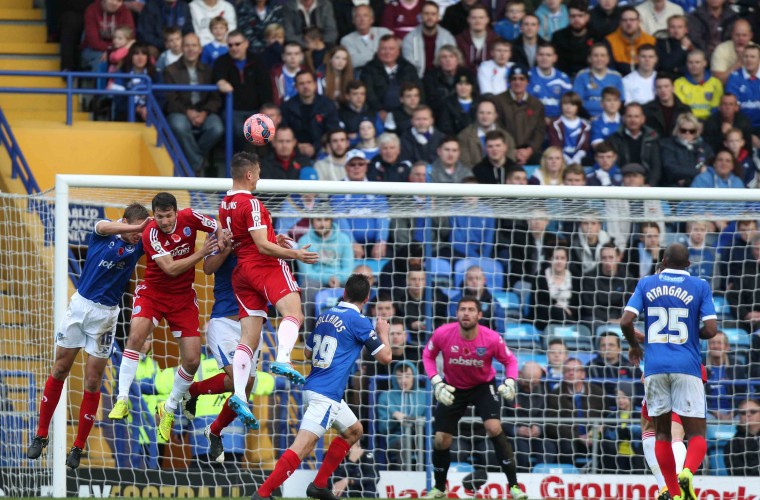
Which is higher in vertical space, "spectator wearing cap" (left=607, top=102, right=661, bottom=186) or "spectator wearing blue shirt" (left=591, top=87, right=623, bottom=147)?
"spectator wearing blue shirt" (left=591, top=87, right=623, bottom=147)

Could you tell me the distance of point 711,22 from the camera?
17250 mm

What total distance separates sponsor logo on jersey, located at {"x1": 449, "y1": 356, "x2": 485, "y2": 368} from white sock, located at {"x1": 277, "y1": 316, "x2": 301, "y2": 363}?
268 cm

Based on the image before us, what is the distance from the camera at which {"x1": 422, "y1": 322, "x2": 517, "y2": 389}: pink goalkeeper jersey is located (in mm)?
12539

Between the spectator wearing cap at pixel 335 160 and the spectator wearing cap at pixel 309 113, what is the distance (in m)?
0.29

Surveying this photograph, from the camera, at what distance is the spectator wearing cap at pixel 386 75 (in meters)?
15.7

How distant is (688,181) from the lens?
1569 centimetres

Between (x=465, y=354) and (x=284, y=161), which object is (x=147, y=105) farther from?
(x=465, y=354)

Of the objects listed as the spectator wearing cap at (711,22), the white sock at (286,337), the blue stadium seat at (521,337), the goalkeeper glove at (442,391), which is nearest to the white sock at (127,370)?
the white sock at (286,337)

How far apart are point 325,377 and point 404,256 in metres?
3.78

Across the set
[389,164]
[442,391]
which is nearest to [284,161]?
[389,164]

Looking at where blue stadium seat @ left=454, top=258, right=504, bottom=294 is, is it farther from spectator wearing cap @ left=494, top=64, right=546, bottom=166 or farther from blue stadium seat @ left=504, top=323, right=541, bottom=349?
spectator wearing cap @ left=494, top=64, right=546, bottom=166

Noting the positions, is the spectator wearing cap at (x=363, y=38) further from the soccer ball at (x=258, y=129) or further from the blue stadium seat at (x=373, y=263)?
the soccer ball at (x=258, y=129)

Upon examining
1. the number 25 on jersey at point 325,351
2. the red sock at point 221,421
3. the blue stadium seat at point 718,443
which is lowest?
the blue stadium seat at point 718,443

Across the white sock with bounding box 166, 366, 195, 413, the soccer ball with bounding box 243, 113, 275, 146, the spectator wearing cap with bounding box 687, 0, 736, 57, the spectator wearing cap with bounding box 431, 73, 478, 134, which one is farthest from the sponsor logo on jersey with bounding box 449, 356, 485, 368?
the spectator wearing cap with bounding box 687, 0, 736, 57
